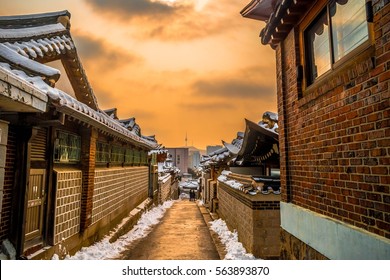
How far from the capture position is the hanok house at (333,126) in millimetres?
2373

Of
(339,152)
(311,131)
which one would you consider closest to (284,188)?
(311,131)

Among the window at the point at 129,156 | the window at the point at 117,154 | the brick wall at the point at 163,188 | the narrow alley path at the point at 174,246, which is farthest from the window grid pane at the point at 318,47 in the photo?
the brick wall at the point at 163,188

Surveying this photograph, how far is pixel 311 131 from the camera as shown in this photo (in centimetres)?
362

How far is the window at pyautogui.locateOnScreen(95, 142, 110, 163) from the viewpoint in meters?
8.25

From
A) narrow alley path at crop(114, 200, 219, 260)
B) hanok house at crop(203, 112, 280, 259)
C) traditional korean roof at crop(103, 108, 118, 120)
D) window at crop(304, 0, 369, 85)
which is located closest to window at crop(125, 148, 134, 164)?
traditional korean roof at crop(103, 108, 118, 120)

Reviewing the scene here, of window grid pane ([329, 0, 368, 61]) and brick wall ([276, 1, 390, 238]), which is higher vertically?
window grid pane ([329, 0, 368, 61])

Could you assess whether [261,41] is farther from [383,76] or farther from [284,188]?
[383,76]

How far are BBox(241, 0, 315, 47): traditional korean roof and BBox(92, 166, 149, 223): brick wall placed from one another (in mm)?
5849

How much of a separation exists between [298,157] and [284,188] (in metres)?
0.68

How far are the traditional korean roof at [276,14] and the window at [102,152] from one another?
565 centimetres

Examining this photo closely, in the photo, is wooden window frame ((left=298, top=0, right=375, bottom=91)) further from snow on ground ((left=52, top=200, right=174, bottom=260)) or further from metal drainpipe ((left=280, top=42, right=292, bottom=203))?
snow on ground ((left=52, top=200, right=174, bottom=260))

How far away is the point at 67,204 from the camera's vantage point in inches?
246

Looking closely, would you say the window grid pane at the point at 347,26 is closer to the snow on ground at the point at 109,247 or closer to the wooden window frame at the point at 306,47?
the wooden window frame at the point at 306,47

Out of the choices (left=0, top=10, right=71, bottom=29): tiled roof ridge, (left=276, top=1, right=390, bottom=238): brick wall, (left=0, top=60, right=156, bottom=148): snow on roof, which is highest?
(left=0, top=10, right=71, bottom=29): tiled roof ridge
